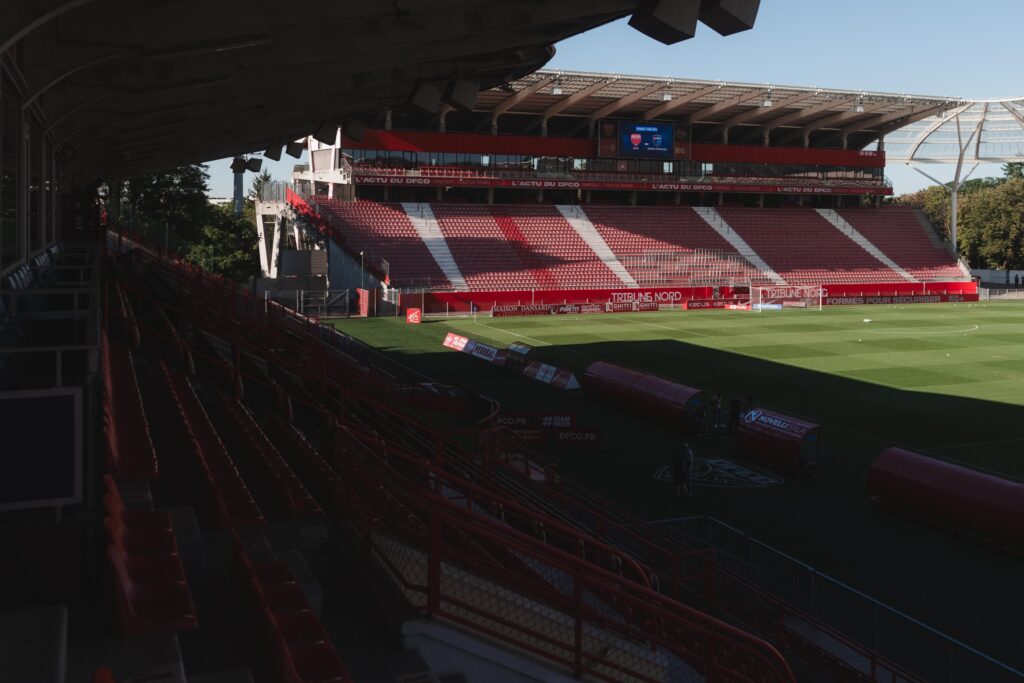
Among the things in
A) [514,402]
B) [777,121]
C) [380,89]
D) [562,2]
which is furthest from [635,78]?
[562,2]

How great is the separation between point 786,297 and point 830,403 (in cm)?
3484

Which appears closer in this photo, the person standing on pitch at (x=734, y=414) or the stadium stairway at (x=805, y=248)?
the person standing on pitch at (x=734, y=414)

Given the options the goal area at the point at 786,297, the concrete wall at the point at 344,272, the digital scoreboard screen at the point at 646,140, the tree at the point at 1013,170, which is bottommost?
the goal area at the point at 786,297

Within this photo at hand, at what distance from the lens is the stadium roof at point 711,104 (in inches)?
2411

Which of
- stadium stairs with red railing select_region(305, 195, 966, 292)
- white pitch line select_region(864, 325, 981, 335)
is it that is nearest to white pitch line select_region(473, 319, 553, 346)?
stadium stairs with red railing select_region(305, 195, 966, 292)

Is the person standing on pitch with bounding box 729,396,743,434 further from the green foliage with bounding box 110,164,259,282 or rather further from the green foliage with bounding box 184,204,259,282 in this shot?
the green foliage with bounding box 184,204,259,282

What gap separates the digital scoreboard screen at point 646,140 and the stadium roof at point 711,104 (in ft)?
3.80

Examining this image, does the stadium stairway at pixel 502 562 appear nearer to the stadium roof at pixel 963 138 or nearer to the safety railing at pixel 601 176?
the safety railing at pixel 601 176

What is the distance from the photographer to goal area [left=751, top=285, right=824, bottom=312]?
192 feet

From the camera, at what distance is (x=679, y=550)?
43.4 ft

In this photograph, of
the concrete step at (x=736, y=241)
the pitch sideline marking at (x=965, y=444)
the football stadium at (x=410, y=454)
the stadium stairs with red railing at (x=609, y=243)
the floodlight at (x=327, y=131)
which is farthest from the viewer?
the concrete step at (x=736, y=241)

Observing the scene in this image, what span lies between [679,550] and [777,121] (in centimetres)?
6644

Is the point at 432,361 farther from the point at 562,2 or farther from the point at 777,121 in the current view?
the point at 777,121

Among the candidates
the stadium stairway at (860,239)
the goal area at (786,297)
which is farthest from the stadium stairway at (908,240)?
the goal area at (786,297)
